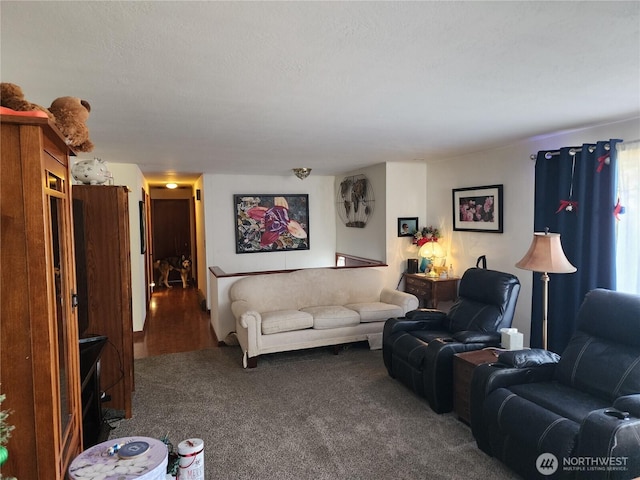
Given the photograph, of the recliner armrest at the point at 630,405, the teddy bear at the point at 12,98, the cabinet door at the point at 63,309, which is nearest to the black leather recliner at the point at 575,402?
the recliner armrest at the point at 630,405

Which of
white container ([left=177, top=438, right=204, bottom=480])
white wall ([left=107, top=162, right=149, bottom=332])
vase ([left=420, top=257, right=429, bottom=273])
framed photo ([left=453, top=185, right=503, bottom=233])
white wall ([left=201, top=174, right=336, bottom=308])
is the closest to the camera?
white container ([left=177, top=438, right=204, bottom=480])

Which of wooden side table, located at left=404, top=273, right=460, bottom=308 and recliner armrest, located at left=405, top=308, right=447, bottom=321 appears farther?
wooden side table, located at left=404, top=273, right=460, bottom=308

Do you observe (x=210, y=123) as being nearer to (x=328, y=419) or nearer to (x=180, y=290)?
(x=328, y=419)

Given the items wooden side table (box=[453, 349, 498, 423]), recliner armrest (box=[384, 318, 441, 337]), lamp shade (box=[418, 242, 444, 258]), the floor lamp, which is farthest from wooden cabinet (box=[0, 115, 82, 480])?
lamp shade (box=[418, 242, 444, 258])

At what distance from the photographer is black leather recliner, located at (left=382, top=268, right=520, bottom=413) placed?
3.22 metres

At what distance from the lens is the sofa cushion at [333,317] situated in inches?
177

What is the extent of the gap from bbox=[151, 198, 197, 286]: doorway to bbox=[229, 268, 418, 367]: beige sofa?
5.33 m

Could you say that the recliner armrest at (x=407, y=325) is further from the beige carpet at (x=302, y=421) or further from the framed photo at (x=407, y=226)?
the framed photo at (x=407, y=226)

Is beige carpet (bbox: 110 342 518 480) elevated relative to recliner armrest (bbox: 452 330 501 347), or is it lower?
lower

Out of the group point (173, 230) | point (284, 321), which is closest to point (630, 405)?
point (284, 321)

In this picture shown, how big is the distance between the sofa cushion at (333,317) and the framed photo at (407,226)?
165cm

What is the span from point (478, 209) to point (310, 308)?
90.7 inches

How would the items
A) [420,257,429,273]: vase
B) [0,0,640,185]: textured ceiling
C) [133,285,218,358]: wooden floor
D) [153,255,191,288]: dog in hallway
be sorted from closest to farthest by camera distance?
[0,0,640,185]: textured ceiling
[133,285,218,358]: wooden floor
[420,257,429,273]: vase
[153,255,191,288]: dog in hallway

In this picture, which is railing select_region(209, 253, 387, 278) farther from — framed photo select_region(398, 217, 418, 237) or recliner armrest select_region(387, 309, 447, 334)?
recliner armrest select_region(387, 309, 447, 334)
